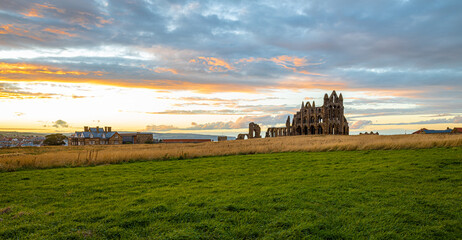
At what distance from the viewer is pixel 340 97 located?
97.4 metres

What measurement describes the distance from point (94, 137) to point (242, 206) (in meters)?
88.0

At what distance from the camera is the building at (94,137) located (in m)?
85.1

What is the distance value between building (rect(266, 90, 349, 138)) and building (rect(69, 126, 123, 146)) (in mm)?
51562

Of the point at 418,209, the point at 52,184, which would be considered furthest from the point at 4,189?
the point at 418,209

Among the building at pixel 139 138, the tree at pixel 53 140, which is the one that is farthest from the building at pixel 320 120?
the tree at pixel 53 140

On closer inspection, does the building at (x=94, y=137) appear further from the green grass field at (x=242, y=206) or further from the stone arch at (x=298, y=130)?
the green grass field at (x=242, y=206)

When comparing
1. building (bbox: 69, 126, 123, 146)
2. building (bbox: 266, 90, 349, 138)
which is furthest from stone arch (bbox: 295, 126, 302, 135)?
A: building (bbox: 69, 126, 123, 146)

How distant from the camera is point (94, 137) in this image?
8644cm

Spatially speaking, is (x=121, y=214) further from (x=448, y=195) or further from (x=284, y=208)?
(x=448, y=195)

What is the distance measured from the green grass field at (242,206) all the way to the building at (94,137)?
74.8 meters

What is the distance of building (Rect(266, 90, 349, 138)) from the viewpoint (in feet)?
310

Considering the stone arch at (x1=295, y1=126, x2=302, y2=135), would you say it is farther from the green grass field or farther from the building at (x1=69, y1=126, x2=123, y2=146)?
the green grass field

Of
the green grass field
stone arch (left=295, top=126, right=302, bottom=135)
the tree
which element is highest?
stone arch (left=295, top=126, right=302, bottom=135)

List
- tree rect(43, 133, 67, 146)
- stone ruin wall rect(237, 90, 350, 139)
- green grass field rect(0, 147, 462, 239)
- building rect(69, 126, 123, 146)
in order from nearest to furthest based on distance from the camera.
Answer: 1. green grass field rect(0, 147, 462, 239)
2. tree rect(43, 133, 67, 146)
3. building rect(69, 126, 123, 146)
4. stone ruin wall rect(237, 90, 350, 139)
